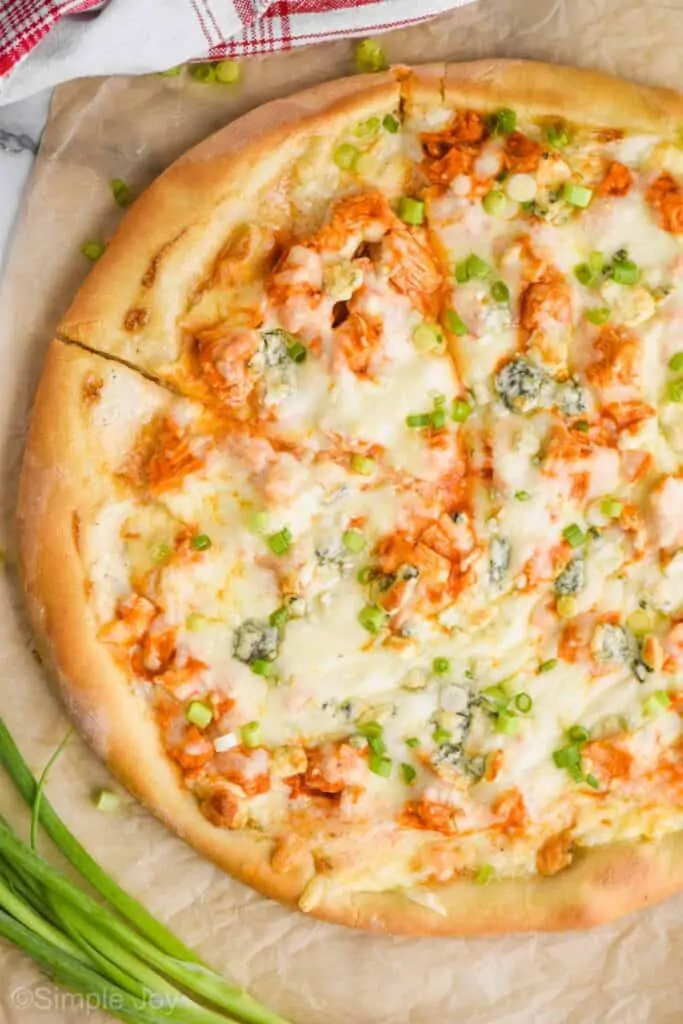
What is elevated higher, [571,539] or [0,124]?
[0,124]

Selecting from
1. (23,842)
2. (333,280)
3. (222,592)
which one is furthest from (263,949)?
(333,280)

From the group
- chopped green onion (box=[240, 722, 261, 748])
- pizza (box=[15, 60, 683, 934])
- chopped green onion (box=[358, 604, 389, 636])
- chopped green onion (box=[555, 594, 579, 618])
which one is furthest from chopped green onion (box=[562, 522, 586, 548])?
chopped green onion (box=[240, 722, 261, 748])

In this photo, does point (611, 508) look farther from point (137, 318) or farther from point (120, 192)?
point (120, 192)

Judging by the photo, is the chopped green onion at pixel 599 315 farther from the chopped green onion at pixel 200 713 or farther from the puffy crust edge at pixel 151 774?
the chopped green onion at pixel 200 713

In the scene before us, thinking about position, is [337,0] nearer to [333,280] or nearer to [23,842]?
[333,280]

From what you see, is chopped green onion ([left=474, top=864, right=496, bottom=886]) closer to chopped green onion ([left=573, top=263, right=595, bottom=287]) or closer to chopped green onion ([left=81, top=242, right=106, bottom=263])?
chopped green onion ([left=573, top=263, right=595, bottom=287])

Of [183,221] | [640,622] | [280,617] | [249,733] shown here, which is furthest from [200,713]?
[183,221]
